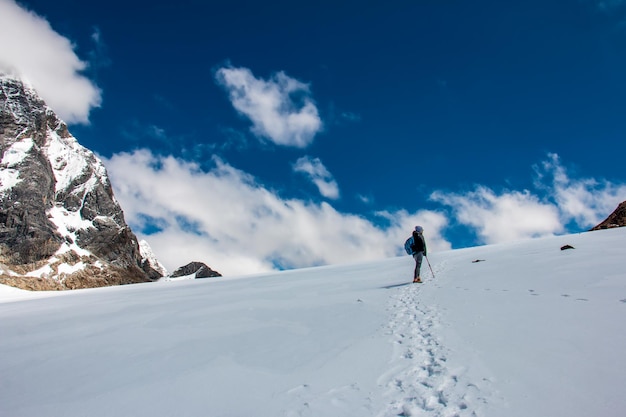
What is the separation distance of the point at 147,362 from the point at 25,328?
732cm

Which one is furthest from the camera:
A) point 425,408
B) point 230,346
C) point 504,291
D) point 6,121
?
point 6,121

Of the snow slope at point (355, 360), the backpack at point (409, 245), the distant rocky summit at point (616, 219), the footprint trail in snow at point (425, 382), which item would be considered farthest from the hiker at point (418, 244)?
the distant rocky summit at point (616, 219)

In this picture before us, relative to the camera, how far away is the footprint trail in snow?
3748 millimetres

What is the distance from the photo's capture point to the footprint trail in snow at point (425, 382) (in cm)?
375

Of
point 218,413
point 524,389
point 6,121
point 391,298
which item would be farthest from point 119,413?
point 6,121

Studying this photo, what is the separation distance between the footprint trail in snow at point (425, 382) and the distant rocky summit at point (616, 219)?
32.9 meters

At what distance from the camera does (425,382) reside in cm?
438

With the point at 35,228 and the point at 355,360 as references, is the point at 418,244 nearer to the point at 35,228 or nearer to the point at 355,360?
the point at 355,360

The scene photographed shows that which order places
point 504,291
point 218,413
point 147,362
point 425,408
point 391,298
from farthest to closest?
1. point 391,298
2. point 504,291
3. point 147,362
4. point 218,413
5. point 425,408

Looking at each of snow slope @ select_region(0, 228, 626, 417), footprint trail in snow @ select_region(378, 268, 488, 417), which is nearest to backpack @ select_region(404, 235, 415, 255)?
snow slope @ select_region(0, 228, 626, 417)

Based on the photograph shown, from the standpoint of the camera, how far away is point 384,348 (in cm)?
585

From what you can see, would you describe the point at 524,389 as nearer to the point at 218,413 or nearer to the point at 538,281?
the point at 218,413

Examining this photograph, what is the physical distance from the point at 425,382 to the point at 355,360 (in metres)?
1.27

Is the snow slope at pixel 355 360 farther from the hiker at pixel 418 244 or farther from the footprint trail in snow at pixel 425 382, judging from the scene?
the hiker at pixel 418 244
